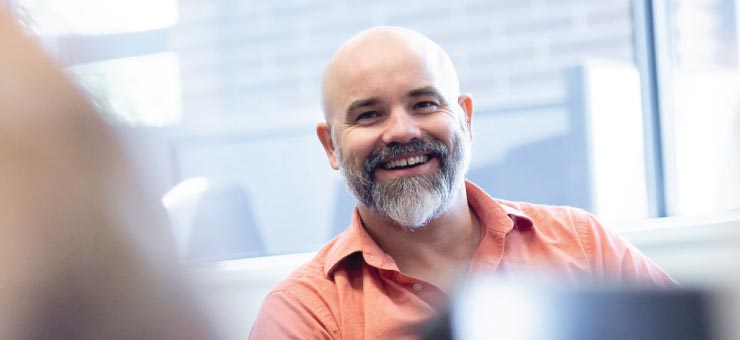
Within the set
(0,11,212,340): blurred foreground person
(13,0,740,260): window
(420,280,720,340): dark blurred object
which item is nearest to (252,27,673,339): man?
(13,0,740,260): window

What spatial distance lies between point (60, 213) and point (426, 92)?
4.55 ft

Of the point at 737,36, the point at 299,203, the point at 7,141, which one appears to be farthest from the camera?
the point at 299,203

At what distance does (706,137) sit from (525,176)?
53cm

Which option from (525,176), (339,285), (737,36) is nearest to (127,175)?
(339,285)

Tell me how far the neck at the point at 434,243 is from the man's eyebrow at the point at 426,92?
0.70ft

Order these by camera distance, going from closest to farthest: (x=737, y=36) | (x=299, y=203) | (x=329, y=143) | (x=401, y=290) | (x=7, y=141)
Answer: (x=7, y=141) < (x=401, y=290) < (x=329, y=143) < (x=737, y=36) < (x=299, y=203)

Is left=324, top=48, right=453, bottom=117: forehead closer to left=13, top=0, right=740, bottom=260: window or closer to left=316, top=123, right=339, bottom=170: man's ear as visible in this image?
left=316, top=123, right=339, bottom=170: man's ear

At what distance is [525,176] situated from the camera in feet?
8.31

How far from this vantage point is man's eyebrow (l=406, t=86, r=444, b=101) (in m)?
1.75

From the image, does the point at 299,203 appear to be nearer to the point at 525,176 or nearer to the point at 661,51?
the point at 525,176

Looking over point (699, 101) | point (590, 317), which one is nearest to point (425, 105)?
point (699, 101)

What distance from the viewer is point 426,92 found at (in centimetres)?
176

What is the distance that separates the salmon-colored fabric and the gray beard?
0.26 feet

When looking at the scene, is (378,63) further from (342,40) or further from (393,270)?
(342,40)
